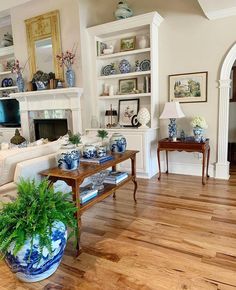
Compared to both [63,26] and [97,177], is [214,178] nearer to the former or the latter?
[97,177]

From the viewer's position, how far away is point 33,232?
5.18 feet

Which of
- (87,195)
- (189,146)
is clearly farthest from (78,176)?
(189,146)

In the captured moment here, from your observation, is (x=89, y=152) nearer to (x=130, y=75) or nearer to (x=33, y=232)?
(x=33, y=232)

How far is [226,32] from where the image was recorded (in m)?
3.73

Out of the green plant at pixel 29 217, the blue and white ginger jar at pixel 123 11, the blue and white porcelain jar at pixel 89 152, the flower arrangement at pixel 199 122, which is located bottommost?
the green plant at pixel 29 217

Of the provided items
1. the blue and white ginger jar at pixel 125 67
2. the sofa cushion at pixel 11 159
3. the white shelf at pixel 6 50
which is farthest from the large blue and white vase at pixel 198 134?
the white shelf at pixel 6 50

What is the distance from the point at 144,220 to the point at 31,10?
4753 mm

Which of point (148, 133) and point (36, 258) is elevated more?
point (148, 133)

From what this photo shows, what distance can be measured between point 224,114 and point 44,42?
12.4 ft

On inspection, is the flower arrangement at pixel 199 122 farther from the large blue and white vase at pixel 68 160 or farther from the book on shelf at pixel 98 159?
the large blue and white vase at pixel 68 160

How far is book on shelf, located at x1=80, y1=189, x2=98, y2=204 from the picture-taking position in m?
2.26

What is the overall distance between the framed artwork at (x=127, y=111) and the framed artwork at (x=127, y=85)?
19cm

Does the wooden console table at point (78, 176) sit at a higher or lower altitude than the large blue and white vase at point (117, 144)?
lower

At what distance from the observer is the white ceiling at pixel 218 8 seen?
3342 mm
